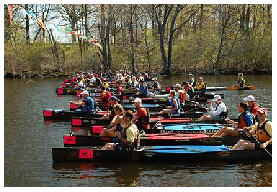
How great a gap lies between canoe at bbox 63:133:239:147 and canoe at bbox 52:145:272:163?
0.91 m

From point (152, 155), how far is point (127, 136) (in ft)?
3.41

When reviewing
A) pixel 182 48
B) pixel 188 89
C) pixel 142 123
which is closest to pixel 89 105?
pixel 142 123

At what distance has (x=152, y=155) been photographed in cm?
1192

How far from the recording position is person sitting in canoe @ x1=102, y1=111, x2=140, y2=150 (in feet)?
37.1

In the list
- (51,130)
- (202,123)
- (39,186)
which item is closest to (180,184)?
(39,186)

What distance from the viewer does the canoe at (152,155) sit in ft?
38.9

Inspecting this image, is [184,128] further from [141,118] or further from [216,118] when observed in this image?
[141,118]

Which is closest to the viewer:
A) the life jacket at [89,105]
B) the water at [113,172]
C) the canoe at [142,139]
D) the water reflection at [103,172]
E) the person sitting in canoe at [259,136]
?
the water at [113,172]

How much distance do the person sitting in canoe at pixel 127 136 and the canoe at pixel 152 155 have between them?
0.15 metres

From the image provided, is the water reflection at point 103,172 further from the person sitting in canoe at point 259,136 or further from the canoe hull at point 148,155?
the person sitting in canoe at point 259,136

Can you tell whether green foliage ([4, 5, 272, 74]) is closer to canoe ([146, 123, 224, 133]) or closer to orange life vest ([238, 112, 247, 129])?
canoe ([146, 123, 224, 133])

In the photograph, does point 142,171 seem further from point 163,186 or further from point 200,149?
point 200,149

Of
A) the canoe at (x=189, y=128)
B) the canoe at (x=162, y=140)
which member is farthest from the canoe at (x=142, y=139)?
the canoe at (x=189, y=128)

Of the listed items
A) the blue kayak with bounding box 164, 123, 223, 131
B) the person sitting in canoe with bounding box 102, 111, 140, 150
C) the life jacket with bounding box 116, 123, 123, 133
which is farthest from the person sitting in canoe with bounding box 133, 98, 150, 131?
the person sitting in canoe with bounding box 102, 111, 140, 150
